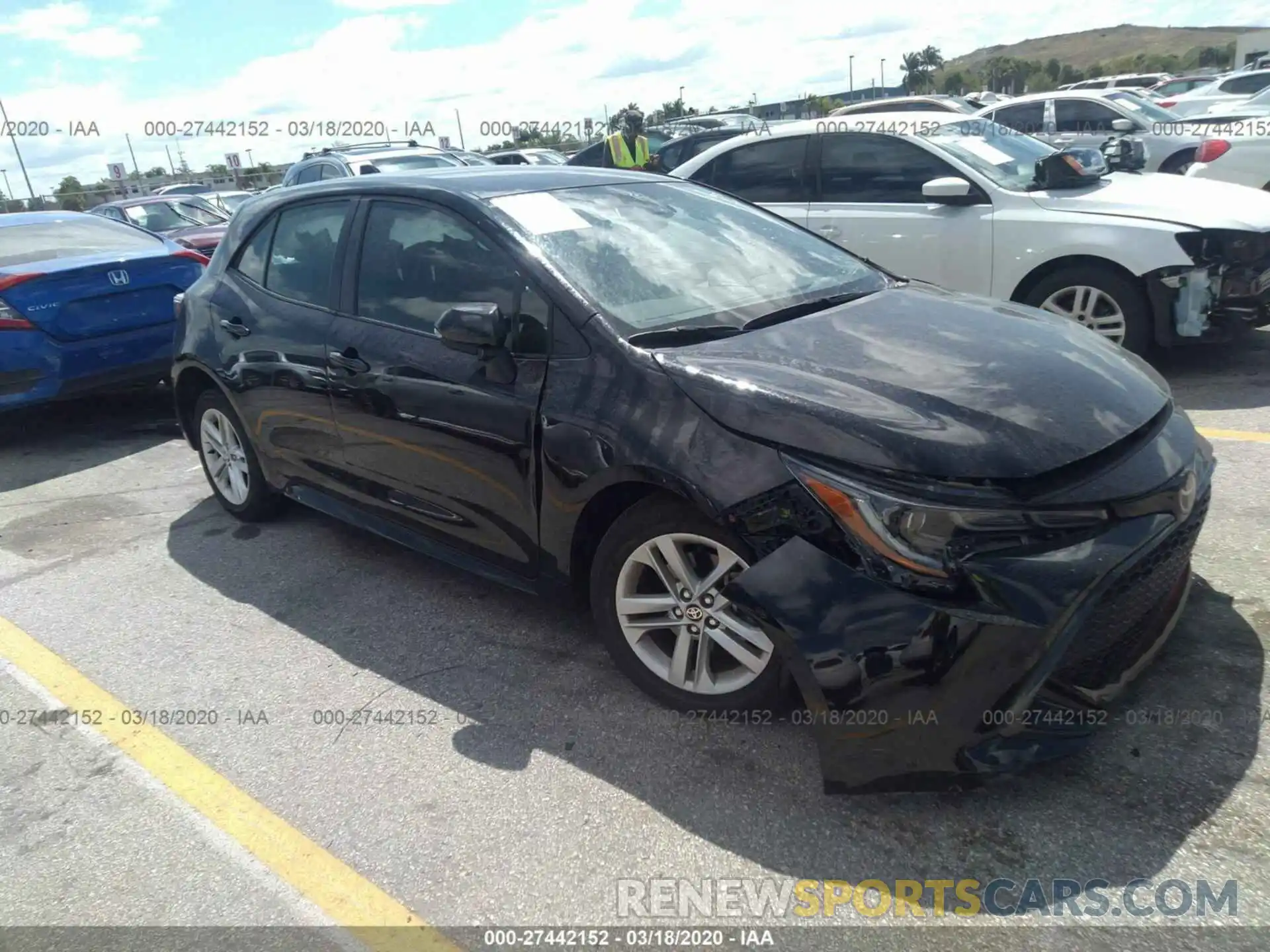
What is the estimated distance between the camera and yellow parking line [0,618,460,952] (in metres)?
2.34

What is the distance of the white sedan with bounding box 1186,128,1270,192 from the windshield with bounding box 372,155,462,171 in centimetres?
848

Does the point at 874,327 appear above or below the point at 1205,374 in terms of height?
above

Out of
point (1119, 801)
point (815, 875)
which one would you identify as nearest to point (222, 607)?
point (815, 875)

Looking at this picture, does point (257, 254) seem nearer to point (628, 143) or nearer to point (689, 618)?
point (689, 618)

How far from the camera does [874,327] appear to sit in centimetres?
312

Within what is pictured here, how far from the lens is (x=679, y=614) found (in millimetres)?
2896

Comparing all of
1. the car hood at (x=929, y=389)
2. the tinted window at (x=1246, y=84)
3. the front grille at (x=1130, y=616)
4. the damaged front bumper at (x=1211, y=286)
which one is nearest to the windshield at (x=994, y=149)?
the damaged front bumper at (x=1211, y=286)

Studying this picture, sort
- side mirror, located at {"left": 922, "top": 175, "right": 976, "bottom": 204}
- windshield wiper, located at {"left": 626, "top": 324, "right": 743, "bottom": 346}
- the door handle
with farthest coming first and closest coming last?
side mirror, located at {"left": 922, "top": 175, "right": 976, "bottom": 204}
the door handle
windshield wiper, located at {"left": 626, "top": 324, "right": 743, "bottom": 346}

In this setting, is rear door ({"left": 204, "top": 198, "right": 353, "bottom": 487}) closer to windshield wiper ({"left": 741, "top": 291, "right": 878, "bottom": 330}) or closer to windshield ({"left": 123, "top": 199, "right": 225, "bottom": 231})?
windshield wiper ({"left": 741, "top": 291, "right": 878, "bottom": 330})

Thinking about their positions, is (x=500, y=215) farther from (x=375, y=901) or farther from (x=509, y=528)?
(x=375, y=901)

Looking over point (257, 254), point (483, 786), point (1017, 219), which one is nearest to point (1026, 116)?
point (1017, 219)

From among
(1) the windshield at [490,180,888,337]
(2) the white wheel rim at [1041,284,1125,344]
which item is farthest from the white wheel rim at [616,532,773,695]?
(2) the white wheel rim at [1041,284,1125,344]

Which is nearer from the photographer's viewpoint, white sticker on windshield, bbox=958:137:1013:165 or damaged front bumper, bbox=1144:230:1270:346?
damaged front bumper, bbox=1144:230:1270:346

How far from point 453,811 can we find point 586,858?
45cm
